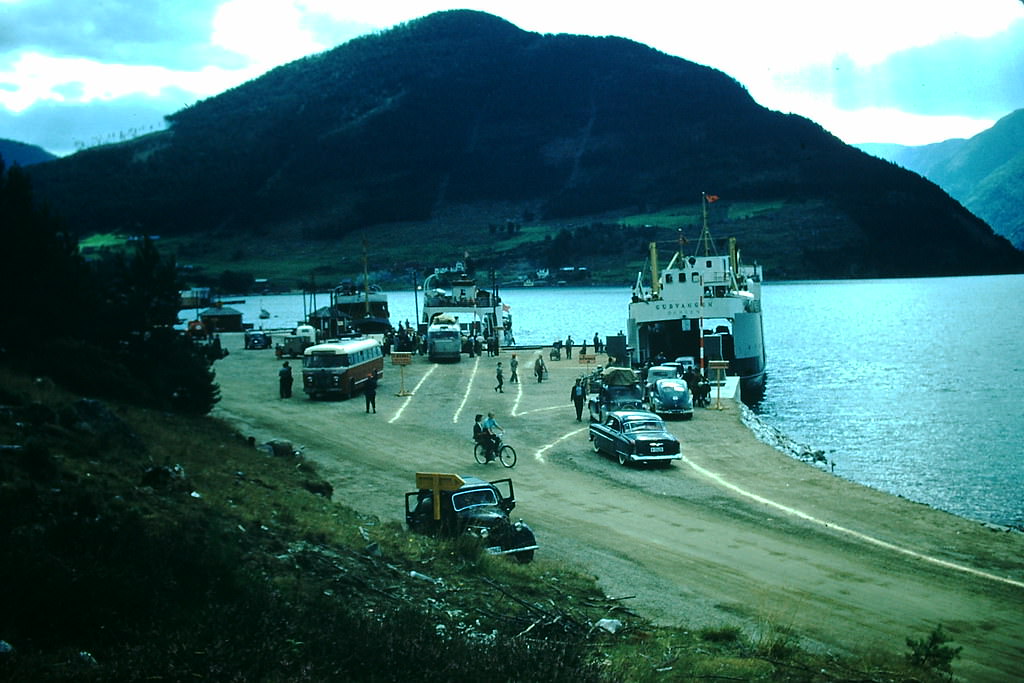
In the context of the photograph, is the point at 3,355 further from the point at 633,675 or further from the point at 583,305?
the point at 583,305

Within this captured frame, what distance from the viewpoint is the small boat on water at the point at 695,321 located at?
200 ft

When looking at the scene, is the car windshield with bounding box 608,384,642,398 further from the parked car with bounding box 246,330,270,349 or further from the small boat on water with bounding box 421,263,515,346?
the parked car with bounding box 246,330,270,349

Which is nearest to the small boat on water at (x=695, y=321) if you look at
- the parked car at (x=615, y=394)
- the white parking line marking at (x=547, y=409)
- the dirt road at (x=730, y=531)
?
the white parking line marking at (x=547, y=409)

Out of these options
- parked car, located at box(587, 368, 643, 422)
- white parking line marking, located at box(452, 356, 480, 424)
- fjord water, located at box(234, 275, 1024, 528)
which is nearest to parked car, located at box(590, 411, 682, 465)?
parked car, located at box(587, 368, 643, 422)

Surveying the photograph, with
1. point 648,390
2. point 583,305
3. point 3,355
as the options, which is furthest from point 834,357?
point 583,305

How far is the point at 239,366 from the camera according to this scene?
56969 mm

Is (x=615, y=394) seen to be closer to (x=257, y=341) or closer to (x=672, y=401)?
(x=672, y=401)

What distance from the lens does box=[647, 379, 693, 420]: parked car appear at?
36.3 metres

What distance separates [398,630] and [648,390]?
3020cm

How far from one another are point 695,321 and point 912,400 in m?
15.0

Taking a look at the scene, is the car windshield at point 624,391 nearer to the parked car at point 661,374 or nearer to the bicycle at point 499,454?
the parked car at point 661,374

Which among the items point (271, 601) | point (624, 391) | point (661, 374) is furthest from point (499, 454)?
point (661, 374)

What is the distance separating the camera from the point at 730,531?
19.4 m

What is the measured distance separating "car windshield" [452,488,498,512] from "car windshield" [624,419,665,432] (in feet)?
37.4
